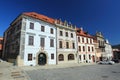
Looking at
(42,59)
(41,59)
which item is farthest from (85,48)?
(41,59)

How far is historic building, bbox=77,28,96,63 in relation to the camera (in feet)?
116

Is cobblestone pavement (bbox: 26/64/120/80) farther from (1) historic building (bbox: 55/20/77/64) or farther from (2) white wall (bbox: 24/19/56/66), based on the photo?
(1) historic building (bbox: 55/20/77/64)

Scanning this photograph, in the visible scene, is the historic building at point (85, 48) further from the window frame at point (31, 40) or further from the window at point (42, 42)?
the window frame at point (31, 40)

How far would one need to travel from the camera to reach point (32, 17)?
23797 mm

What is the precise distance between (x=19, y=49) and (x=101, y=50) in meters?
36.9

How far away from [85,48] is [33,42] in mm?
21215

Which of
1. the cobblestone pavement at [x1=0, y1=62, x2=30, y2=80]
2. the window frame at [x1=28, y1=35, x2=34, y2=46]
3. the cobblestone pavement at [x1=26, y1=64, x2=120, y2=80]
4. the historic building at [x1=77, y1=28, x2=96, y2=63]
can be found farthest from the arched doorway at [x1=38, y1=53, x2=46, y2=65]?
the historic building at [x1=77, y1=28, x2=96, y2=63]

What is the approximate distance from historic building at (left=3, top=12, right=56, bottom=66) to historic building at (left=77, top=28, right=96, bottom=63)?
38.6 ft

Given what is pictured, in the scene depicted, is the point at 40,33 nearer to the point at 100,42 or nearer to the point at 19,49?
the point at 19,49

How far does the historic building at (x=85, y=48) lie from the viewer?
116ft

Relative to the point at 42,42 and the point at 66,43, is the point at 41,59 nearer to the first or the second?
the point at 42,42

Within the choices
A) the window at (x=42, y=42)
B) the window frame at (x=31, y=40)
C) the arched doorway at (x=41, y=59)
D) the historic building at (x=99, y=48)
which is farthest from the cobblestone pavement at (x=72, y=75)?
the historic building at (x=99, y=48)

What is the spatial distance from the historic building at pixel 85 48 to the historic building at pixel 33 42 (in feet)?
38.6

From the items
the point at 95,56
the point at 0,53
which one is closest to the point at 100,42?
the point at 95,56
